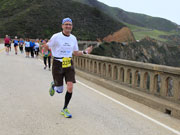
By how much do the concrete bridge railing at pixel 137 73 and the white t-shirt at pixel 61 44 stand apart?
8.24 ft

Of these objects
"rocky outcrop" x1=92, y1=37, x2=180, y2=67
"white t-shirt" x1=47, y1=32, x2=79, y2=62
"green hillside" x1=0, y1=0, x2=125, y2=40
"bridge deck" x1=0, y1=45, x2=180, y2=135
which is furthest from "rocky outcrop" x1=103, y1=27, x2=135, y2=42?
"white t-shirt" x1=47, y1=32, x2=79, y2=62

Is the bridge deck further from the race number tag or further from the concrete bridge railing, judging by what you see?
the race number tag

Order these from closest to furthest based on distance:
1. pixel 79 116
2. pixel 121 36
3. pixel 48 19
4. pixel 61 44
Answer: pixel 61 44, pixel 79 116, pixel 48 19, pixel 121 36

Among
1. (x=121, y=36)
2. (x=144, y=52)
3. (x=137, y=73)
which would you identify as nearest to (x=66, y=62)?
(x=137, y=73)

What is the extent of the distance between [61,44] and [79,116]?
164 cm

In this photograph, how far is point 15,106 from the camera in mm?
6004

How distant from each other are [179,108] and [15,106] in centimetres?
389

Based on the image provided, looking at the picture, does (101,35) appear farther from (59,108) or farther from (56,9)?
(59,108)

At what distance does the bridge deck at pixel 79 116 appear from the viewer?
4602 millimetres

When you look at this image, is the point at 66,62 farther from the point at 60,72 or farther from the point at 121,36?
the point at 121,36

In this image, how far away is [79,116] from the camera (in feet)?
17.9

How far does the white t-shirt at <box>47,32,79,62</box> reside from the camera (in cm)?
522

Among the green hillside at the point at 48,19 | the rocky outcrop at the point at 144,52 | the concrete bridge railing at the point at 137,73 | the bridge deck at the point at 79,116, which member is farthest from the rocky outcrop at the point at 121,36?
the bridge deck at the point at 79,116

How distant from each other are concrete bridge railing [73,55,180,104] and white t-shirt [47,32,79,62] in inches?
98.9
